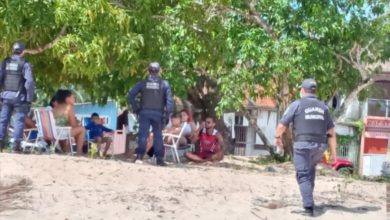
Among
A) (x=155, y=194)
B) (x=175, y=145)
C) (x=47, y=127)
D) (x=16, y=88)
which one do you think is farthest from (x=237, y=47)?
(x=155, y=194)

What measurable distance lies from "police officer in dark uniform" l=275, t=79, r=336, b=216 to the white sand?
0.39m

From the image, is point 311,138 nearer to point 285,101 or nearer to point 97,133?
point 97,133

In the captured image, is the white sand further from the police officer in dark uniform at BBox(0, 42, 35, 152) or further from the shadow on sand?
the police officer in dark uniform at BBox(0, 42, 35, 152)

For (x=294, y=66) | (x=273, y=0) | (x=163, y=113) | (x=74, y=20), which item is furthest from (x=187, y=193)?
(x=273, y=0)

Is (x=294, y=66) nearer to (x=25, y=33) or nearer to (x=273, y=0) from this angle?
(x=273, y=0)

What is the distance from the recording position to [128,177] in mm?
9727

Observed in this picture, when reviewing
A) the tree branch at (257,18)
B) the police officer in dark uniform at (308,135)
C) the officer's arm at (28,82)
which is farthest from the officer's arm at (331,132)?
the tree branch at (257,18)

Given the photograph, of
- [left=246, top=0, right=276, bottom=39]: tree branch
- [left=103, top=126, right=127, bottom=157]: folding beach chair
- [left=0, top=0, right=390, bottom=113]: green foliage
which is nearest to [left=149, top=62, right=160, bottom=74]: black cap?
[left=0, top=0, right=390, bottom=113]: green foliage

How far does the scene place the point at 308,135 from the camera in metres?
8.82

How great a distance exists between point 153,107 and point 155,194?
2.80m

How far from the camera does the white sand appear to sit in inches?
320

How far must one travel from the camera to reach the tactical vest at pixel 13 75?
10.8 m

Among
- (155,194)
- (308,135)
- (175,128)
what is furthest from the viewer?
(175,128)

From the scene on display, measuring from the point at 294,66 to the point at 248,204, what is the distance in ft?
22.3
